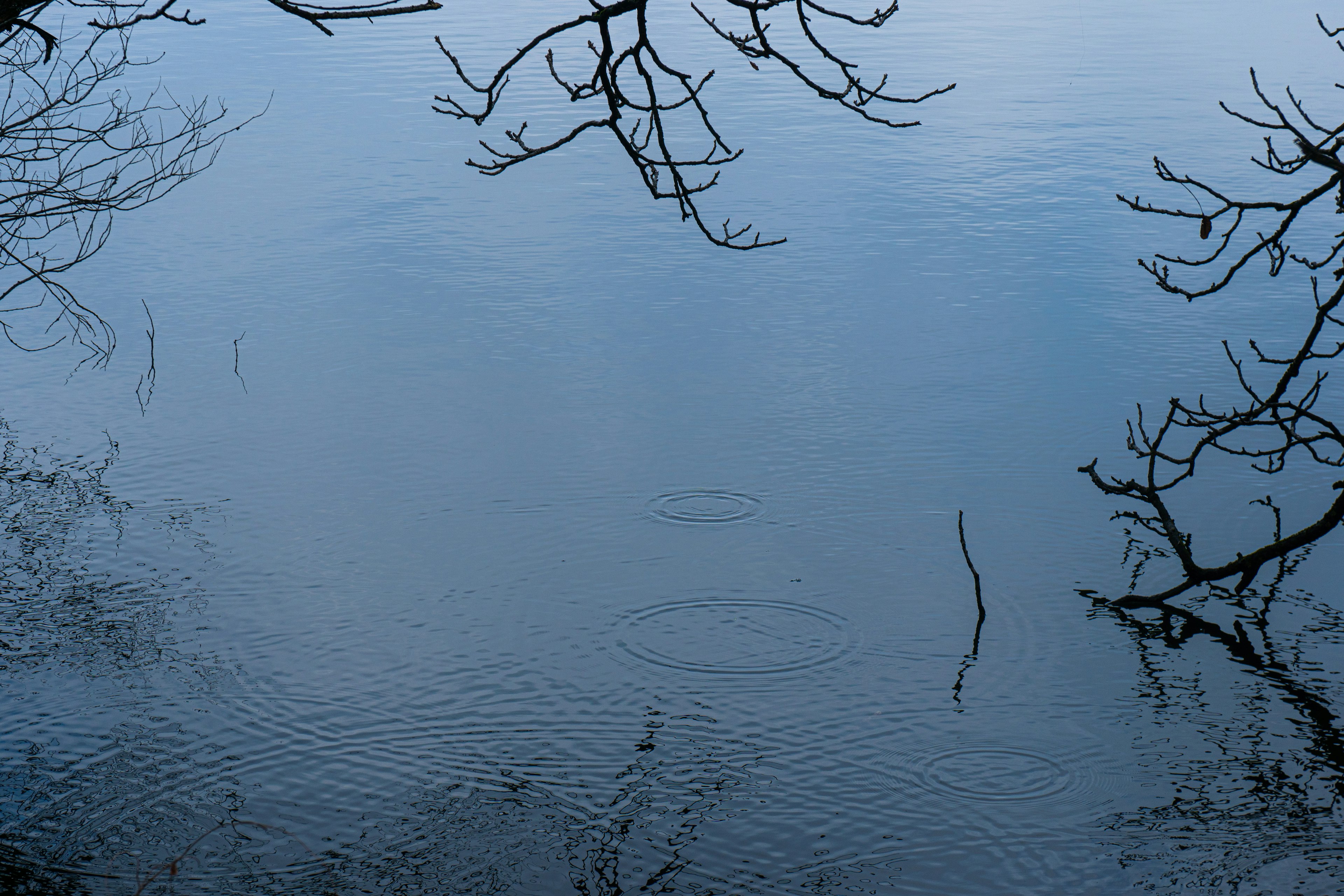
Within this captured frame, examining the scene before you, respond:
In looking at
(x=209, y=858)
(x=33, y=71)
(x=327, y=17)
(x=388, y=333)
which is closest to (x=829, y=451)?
(x=388, y=333)

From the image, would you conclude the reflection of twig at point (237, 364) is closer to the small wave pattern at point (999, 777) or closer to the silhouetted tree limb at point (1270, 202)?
the small wave pattern at point (999, 777)

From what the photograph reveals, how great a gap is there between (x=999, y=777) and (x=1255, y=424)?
2.11m

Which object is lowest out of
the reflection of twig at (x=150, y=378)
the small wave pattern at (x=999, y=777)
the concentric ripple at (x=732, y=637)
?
the small wave pattern at (x=999, y=777)

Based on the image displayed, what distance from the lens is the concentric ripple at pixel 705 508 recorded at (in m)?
9.59

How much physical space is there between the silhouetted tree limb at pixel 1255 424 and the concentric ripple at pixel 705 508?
87.8 inches

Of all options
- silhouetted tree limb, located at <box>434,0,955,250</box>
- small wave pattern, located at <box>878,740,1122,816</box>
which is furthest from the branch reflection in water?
silhouetted tree limb, located at <box>434,0,955,250</box>

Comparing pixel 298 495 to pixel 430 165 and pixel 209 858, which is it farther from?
pixel 430 165

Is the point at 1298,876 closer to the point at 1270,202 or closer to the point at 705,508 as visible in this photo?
the point at 705,508

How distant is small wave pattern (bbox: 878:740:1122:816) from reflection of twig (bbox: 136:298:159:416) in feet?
24.0

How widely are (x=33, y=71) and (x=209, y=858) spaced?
18.4 meters

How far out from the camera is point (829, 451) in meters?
10.6

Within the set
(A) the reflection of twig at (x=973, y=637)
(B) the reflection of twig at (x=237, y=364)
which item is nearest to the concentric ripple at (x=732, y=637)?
Answer: (A) the reflection of twig at (x=973, y=637)

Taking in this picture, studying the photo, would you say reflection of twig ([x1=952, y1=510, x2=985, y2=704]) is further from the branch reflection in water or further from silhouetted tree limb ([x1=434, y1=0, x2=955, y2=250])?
silhouetted tree limb ([x1=434, y1=0, x2=955, y2=250])

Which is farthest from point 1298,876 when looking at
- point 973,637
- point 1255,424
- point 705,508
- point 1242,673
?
point 705,508
